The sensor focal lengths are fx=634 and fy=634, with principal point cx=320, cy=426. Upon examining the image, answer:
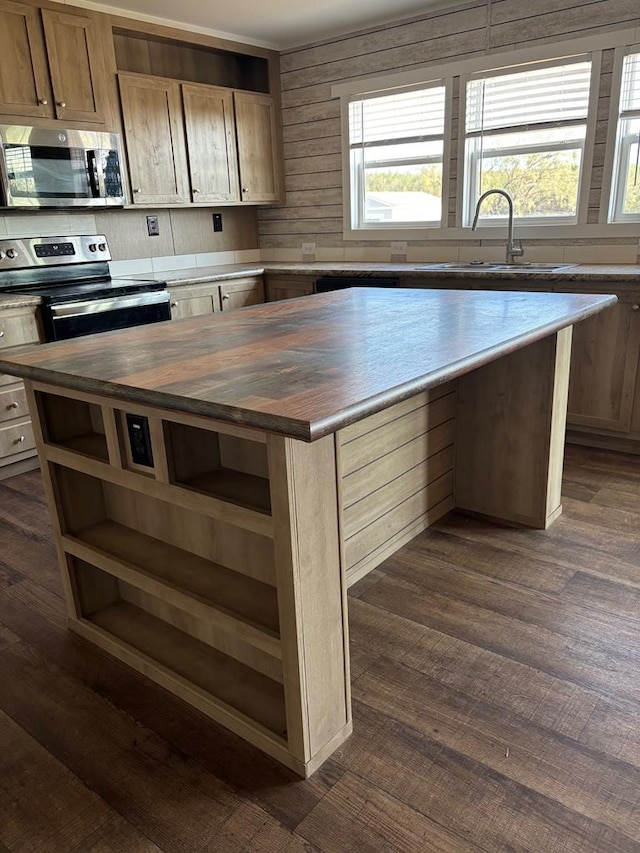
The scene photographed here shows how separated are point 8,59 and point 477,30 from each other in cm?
262

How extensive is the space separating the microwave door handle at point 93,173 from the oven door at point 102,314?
0.64 m

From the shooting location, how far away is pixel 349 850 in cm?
122

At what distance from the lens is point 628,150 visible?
3463mm

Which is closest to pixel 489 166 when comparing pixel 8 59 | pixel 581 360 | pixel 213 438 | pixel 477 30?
pixel 477 30

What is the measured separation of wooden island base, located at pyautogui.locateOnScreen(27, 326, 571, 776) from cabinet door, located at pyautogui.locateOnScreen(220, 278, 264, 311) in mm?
2173

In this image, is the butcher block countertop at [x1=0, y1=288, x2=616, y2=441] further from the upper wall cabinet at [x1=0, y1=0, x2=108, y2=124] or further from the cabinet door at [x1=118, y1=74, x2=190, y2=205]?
the cabinet door at [x1=118, y1=74, x2=190, y2=205]

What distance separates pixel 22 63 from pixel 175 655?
10.3 feet

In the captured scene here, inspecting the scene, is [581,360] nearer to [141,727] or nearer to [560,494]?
[560,494]

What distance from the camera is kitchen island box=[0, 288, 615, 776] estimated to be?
4.21 feet

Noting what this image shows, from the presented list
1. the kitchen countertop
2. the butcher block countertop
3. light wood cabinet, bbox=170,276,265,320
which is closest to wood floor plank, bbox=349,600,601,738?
the butcher block countertop

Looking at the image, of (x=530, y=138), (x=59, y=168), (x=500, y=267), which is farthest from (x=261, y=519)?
(x=530, y=138)

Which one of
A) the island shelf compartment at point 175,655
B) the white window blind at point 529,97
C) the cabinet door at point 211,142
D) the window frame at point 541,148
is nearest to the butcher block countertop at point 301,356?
the island shelf compartment at point 175,655

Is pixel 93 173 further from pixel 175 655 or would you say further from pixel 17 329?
pixel 175 655

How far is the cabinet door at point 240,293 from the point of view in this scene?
4.22m
